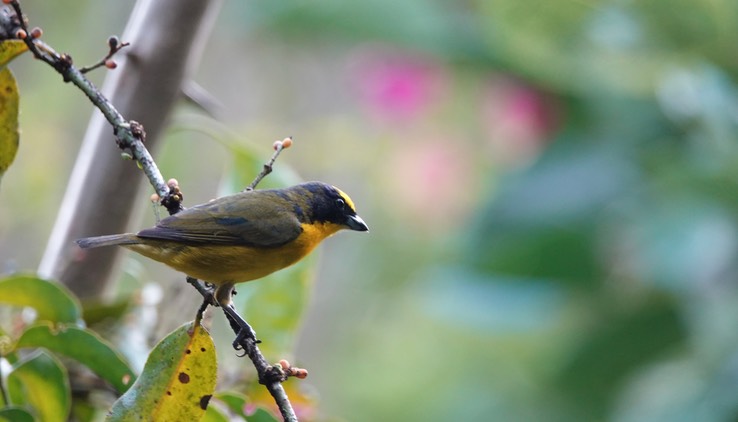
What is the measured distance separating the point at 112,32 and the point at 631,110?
2624 mm

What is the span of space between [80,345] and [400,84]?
106 inches

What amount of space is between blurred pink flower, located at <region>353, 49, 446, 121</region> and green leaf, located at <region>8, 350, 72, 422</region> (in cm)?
271

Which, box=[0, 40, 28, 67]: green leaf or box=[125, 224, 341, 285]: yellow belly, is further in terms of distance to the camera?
box=[125, 224, 341, 285]: yellow belly

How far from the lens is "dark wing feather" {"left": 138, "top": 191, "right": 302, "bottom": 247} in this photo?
1.78 m

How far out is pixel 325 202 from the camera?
2174 millimetres

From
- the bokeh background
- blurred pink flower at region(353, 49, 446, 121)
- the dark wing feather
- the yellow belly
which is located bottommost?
the yellow belly

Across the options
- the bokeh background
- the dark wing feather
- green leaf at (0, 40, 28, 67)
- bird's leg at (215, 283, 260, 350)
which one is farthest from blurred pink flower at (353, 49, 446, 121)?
green leaf at (0, 40, 28, 67)

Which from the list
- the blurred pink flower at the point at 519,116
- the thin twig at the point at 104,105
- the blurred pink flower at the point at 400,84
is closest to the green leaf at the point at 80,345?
the thin twig at the point at 104,105

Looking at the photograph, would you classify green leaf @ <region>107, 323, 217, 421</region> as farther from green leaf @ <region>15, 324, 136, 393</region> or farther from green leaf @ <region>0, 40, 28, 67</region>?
green leaf @ <region>0, 40, 28, 67</region>

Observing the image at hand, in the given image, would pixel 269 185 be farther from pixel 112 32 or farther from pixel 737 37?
pixel 112 32

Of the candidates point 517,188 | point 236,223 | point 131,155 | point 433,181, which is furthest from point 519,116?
point 131,155

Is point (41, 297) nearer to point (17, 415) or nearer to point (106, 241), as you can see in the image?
point (106, 241)

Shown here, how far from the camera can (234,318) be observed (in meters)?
1.74

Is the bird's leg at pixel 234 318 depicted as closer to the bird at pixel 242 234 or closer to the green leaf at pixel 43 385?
the bird at pixel 242 234
